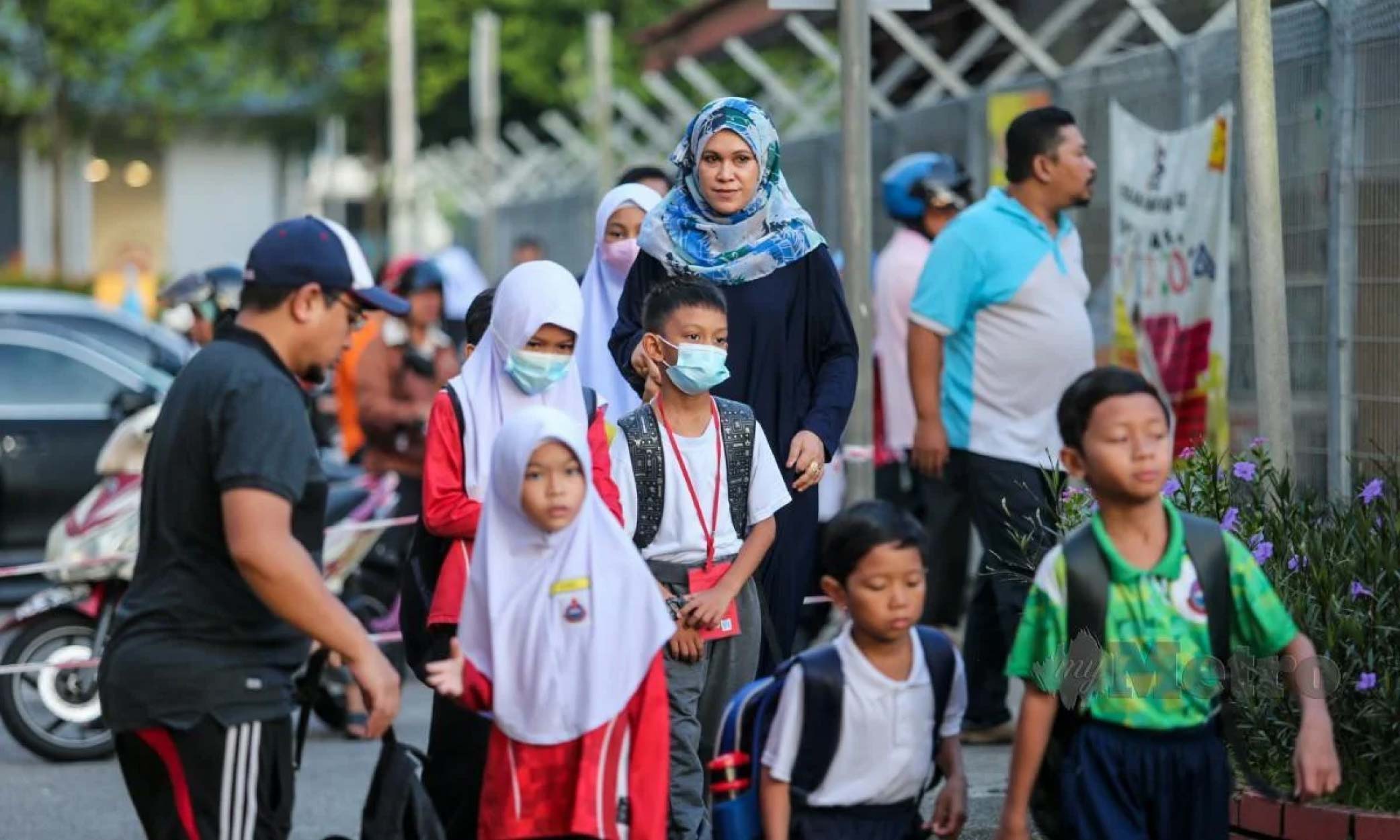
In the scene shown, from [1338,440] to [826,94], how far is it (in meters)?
9.71

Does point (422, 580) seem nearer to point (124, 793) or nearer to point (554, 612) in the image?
point (554, 612)

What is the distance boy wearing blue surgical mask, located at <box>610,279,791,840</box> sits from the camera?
589 centimetres

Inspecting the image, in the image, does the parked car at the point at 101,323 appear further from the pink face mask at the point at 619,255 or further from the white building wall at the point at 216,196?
the white building wall at the point at 216,196

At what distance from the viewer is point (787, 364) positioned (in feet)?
21.6

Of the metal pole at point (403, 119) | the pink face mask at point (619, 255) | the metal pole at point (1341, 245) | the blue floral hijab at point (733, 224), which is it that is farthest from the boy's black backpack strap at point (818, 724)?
the metal pole at point (403, 119)

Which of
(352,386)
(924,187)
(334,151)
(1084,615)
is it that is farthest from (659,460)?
(334,151)

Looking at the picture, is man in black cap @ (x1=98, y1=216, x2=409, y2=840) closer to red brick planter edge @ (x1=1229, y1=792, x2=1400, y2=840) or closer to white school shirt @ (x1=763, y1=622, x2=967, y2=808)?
white school shirt @ (x1=763, y1=622, x2=967, y2=808)

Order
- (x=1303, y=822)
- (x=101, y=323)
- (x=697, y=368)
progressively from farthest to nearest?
(x=101, y=323) < (x=697, y=368) < (x=1303, y=822)

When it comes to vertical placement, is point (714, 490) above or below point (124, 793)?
above

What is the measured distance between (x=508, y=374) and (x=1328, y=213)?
3.39 m

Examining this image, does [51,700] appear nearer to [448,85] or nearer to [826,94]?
[826,94]

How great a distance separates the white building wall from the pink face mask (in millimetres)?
39975

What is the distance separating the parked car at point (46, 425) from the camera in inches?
539

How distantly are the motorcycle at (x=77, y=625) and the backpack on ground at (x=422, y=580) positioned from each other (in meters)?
3.20
